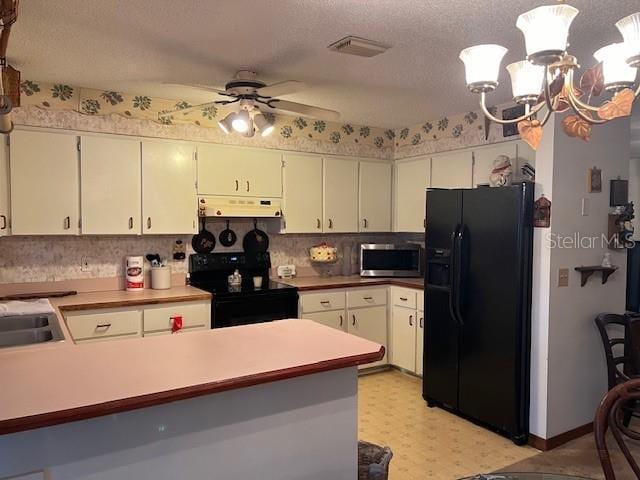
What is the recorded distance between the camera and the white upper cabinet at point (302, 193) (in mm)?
4301

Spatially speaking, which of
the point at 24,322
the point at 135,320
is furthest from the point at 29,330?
the point at 135,320

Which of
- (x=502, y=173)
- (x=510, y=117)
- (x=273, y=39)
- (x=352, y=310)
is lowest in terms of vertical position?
(x=352, y=310)

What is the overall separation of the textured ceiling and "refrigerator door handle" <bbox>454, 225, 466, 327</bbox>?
1.07 m

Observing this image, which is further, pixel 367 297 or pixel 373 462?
pixel 367 297

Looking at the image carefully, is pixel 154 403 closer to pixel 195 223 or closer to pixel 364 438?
pixel 364 438

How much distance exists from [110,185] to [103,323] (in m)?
1.03

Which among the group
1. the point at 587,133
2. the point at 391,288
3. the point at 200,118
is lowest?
the point at 391,288

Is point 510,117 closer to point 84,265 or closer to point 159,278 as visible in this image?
point 159,278

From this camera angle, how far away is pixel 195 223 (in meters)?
3.85

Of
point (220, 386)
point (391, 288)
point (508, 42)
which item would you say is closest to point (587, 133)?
point (508, 42)

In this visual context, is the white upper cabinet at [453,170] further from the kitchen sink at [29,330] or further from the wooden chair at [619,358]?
the kitchen sink at [29,330]

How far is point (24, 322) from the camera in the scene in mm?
2539

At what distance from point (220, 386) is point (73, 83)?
2968 mm

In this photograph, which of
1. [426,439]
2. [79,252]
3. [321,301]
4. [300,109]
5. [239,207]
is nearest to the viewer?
[300,109]
